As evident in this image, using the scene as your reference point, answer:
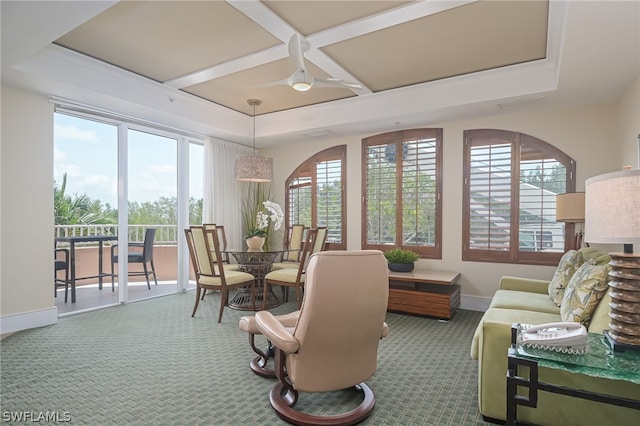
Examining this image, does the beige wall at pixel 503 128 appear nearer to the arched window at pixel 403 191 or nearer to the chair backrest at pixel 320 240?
the arched window at pixel 403 191

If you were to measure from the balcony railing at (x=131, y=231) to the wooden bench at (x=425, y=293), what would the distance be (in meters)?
3.53

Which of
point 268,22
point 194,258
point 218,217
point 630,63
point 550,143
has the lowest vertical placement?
point 194,258

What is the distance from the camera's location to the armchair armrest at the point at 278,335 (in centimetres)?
196

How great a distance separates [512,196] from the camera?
14.9 feet

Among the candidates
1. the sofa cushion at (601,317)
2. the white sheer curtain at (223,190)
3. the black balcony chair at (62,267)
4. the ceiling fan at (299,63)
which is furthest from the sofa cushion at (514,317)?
the black balcony chair at (62,267)

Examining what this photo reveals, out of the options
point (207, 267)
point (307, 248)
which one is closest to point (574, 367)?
point (307, 248)

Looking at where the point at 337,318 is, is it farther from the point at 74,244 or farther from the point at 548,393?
the point at 74,244

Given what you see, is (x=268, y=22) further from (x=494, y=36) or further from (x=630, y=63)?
(x=630, y=63)

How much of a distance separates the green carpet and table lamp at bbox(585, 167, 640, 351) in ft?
3.13

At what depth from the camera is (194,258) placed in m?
4.43

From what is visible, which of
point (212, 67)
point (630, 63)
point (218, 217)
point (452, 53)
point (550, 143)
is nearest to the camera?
point (630, 63)

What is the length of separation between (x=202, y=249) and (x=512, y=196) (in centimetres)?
393

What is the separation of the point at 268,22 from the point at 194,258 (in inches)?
111

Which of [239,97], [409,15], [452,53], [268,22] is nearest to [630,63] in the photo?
[452,53]
